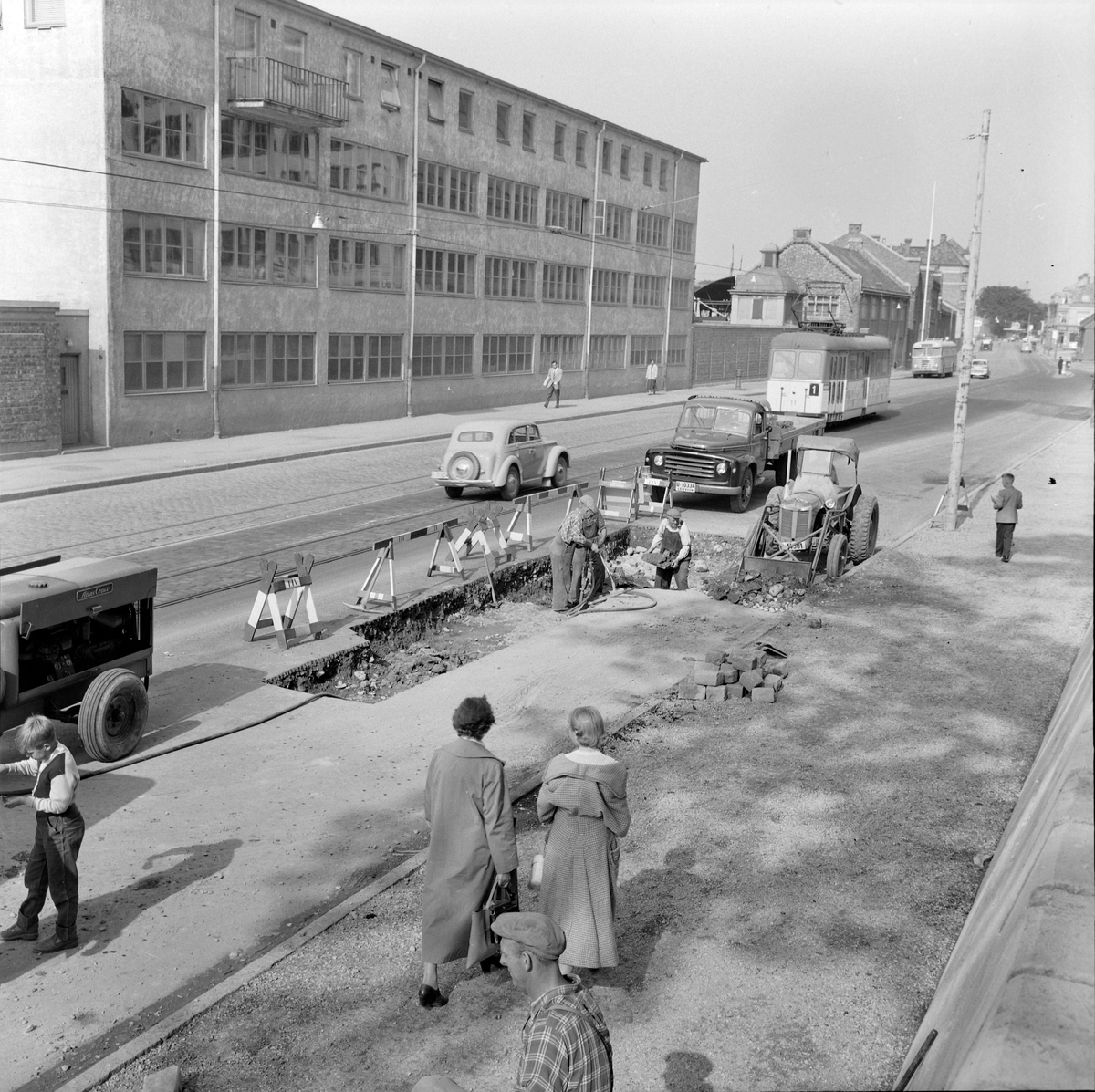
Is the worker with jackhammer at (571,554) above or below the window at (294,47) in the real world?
below

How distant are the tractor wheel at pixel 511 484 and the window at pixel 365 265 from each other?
15.1m

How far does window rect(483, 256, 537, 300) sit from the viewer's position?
45938mm

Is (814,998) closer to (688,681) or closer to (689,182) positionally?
(688,681)

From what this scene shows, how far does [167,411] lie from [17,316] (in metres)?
5.17

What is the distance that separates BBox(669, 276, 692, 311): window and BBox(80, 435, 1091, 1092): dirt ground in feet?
166

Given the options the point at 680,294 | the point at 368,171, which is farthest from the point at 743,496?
the point at 680,294

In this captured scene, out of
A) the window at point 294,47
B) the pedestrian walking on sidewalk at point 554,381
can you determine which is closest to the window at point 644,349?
the pedestrian walking on sidewalk at point 554,381

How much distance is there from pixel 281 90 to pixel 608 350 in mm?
25027

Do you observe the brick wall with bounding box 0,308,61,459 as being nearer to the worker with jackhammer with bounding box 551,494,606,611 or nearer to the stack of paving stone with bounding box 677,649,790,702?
the worker with jackhammer with bounding box 551,494,606,611

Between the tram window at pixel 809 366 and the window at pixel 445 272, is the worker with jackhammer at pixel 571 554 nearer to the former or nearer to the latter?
the tram window at pixel 809 366

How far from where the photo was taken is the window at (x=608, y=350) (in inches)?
2147

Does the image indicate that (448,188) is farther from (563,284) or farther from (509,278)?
(563,284)

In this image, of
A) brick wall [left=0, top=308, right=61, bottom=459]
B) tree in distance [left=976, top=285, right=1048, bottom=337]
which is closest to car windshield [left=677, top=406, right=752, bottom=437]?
brick wall [left=0, top=308, right=61, bottom=459]

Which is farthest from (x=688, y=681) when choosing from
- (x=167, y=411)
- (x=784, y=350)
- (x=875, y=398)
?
(x=875, y=398)
